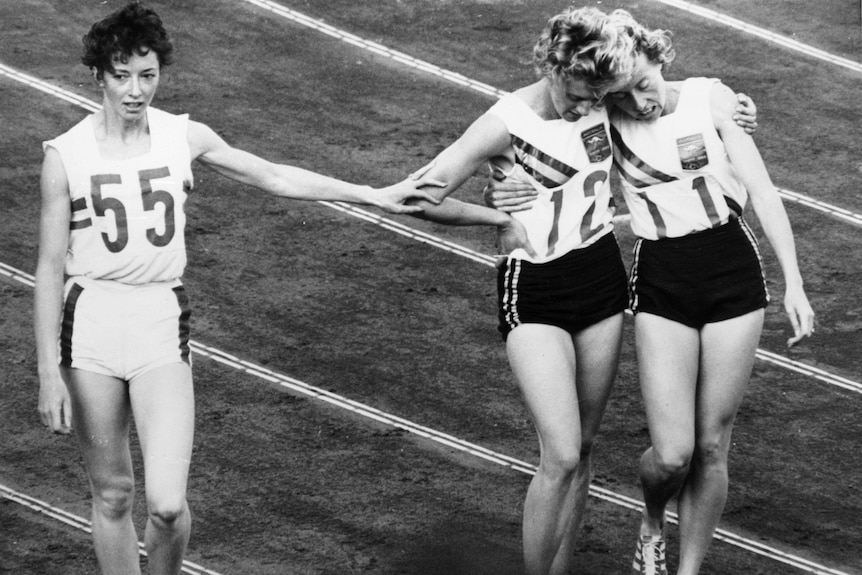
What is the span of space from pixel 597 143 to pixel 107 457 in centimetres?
205

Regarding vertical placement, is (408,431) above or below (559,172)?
below

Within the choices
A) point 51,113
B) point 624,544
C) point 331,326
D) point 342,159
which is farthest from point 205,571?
point 51,113

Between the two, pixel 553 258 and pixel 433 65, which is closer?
pixel 553 258

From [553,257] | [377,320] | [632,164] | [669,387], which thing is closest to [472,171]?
[553,257]

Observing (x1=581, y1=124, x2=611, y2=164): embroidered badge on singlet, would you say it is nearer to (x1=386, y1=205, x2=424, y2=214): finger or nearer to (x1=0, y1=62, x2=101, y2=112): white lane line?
(x1=386, y1=205, x2=424, y2=214): finger

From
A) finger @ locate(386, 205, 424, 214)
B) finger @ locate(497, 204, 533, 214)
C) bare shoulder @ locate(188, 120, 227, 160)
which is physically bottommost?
finger @ locate(386, 205, 424, 214)

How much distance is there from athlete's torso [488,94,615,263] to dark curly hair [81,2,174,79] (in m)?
1.24

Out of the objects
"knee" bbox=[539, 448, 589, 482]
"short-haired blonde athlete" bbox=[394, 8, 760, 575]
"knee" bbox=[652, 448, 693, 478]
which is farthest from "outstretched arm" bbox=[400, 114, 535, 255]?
"knee" bbox=[652, 448, 693, 478]

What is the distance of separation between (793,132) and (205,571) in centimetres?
600

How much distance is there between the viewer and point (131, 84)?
4.74 m

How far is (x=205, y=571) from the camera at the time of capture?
5742mm

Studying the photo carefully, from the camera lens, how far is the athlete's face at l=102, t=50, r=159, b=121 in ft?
15.5

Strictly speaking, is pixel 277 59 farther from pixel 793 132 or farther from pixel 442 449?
pixel 442 449

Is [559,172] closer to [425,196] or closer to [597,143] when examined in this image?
[597,143]
